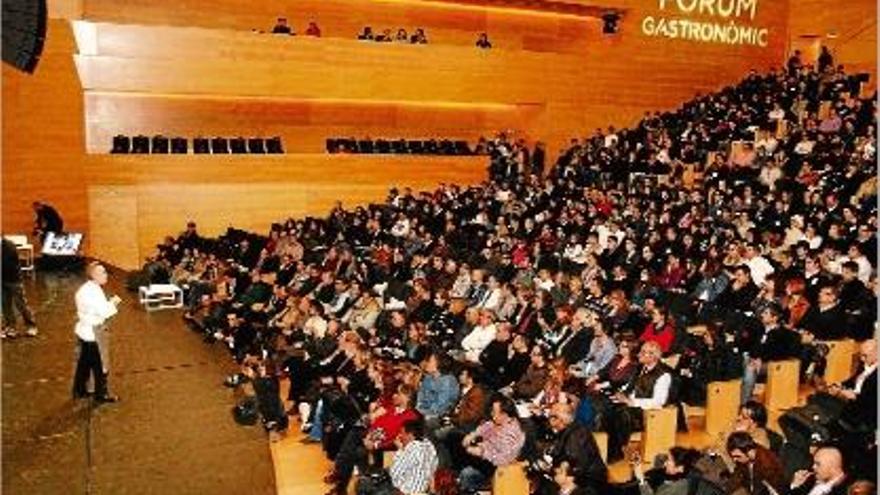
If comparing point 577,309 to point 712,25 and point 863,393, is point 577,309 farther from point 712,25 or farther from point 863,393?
point 712,25

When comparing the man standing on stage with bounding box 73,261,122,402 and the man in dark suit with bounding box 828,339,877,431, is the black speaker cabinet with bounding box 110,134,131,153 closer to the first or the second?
the man standing on stage with bounding box 73,261,122,402

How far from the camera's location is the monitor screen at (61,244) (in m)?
11.3

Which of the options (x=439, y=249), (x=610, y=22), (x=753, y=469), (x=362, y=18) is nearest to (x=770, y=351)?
(x=753, y=469)

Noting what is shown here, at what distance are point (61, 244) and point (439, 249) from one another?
4.92 metres

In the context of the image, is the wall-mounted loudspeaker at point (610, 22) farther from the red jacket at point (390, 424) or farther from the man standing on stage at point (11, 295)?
the red jacket at point (390, 424)

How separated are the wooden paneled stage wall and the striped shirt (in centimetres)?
908

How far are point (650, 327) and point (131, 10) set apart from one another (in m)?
11.2

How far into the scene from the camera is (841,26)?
19.0m

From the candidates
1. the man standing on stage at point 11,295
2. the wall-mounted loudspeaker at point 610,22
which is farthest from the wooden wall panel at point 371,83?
the man standing on stage at point 11,295

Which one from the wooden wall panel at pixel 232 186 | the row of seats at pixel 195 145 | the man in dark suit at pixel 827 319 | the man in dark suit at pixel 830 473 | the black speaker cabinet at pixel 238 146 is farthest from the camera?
the black speaker cabinet at pixel 238 146

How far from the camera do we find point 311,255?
11266 mm

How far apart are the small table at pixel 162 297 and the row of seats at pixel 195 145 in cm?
387

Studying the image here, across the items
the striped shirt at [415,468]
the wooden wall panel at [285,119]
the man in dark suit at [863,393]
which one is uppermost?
the wooden wall panel at [285,119]

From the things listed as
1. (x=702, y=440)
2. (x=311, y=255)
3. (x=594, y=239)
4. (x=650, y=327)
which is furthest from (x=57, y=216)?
(x=702, y=440)
